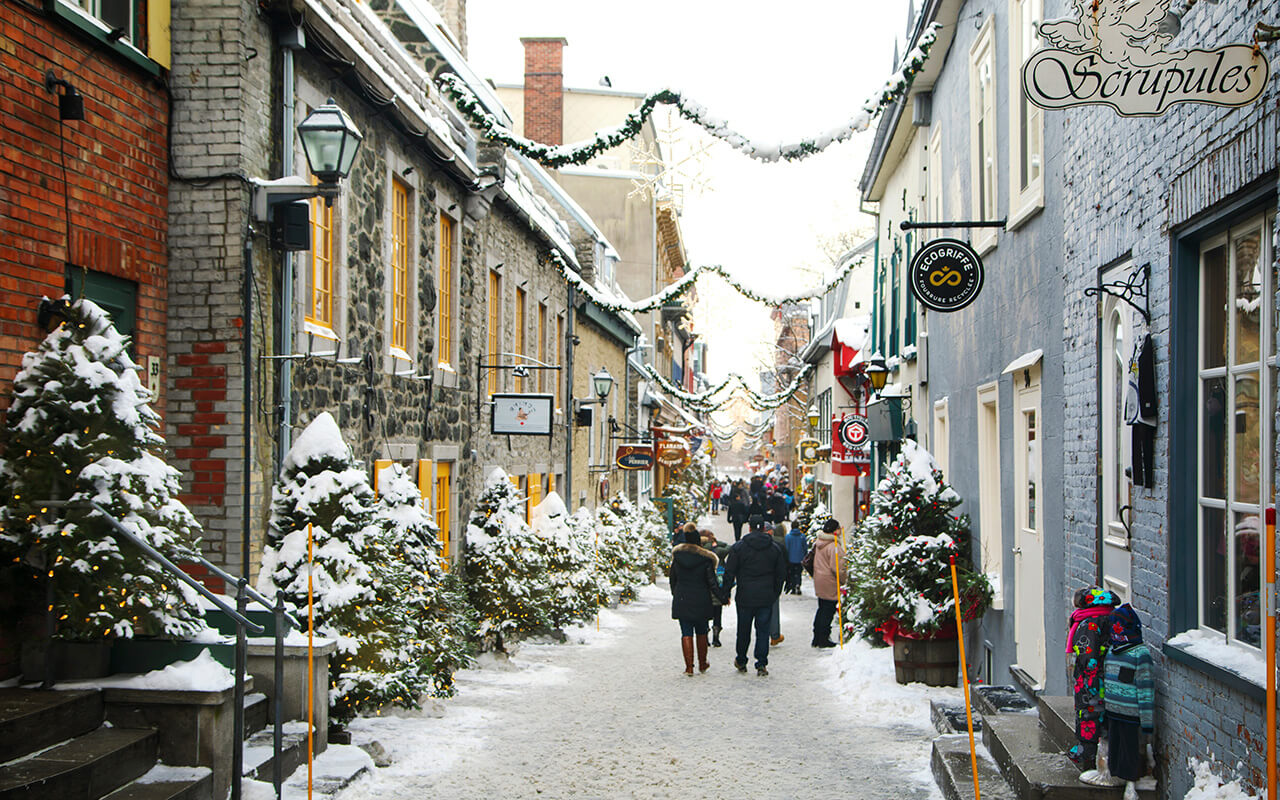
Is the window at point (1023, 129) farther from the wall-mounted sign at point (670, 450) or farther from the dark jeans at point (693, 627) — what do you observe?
→ the wall-mounted sign at point (670, 450)

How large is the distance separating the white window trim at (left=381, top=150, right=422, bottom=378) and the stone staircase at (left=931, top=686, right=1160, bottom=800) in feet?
21.1

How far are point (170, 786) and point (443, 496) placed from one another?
26.9ft

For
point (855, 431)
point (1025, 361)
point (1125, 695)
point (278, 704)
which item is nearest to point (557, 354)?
point (855, 431)

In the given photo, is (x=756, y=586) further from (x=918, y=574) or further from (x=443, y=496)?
(x=443, y=496)

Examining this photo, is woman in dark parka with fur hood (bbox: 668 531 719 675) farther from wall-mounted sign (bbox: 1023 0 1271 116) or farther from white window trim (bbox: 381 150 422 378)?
wall-mounted sign (bbox: 1023 0 1271 116)

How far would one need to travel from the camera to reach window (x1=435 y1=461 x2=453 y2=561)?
13766 millimetres

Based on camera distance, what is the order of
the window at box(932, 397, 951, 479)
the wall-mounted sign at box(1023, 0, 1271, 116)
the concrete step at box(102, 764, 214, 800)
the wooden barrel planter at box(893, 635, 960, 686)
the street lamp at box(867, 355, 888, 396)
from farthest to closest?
the street lamp at box(867, 355, 888, 396) → the window at box(932, 397, 951, 479) → the wooden barrel planter at box(893, 635, 960, 686) → the concrete step at box(102, 764, 214, 800) → the wall-mounted sign at box(1023, 0, 1271, 116)

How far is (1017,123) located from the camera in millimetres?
9523

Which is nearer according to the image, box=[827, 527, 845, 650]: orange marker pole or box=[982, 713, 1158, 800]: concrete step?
box=[982, 713, 1158, 800]: concrete step

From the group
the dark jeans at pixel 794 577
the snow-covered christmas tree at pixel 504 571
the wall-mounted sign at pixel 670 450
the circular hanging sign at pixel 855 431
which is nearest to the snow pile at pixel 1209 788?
the snow-covered christmas tree at pixel 504 571

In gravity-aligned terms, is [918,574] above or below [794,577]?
above

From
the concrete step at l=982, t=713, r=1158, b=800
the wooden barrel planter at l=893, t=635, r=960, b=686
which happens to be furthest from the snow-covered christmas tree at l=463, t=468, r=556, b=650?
the concrete step at l=982, t=713, r=1158, b=800

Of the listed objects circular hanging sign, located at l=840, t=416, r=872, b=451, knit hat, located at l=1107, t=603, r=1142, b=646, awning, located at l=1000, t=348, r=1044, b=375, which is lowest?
knit hat, located at l=1107, t=603, r=1142, b=646

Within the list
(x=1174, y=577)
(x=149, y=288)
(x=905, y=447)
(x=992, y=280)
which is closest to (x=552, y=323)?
(x=905, y=447)
